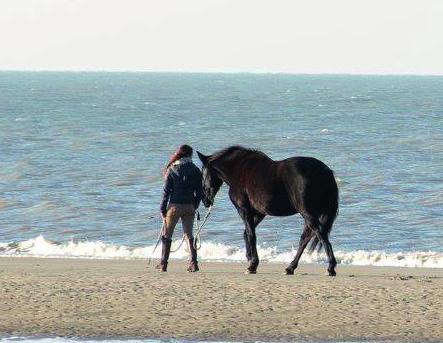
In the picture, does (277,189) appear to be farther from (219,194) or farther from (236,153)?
(219,194)

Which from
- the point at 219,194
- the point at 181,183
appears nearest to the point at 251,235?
the point at 181,183

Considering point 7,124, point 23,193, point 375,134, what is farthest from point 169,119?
point 23,193

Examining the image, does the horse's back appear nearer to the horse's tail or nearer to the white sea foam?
the horse's tail

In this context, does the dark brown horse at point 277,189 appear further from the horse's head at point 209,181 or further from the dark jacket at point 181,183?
the dark jacket at point 181,183

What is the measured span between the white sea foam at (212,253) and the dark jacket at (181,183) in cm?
464

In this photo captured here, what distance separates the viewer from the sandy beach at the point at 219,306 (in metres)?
10.8

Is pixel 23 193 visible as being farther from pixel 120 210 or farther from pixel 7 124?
pixel 7 124

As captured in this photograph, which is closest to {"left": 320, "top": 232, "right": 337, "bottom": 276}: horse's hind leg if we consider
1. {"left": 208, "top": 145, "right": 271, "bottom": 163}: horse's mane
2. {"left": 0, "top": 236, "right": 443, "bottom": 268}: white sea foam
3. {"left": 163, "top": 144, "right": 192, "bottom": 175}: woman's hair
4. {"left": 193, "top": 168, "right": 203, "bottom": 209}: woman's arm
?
{"left": 208, "top": 145, "right": 271, "bottom": 163}: horse's mane

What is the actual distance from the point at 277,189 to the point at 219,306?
327 centimetres

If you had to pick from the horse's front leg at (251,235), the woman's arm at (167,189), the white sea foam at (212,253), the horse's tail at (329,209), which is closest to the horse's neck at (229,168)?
the horse's front leg at (251,235)

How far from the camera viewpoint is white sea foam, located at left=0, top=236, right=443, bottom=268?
65.7 feet

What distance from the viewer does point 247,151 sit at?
15.4 metres

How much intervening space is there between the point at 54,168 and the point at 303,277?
28.3m

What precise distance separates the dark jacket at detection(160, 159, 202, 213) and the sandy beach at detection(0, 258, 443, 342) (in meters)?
Result: 0.92
